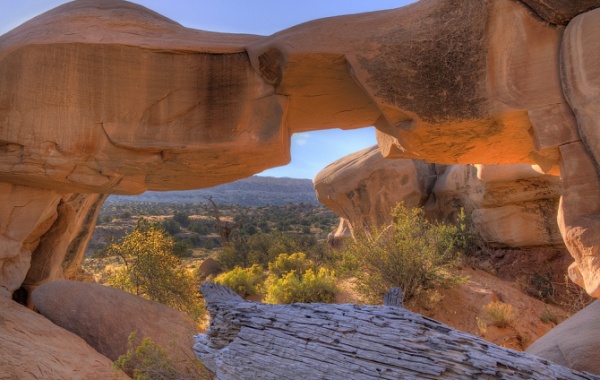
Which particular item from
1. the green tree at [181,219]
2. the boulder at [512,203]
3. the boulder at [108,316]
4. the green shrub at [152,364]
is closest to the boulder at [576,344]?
the green shrub at [152,364]

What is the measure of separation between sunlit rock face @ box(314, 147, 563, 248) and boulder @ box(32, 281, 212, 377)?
7.22 m

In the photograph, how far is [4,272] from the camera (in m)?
6.44

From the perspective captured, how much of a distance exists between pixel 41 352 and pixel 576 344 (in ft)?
18.0

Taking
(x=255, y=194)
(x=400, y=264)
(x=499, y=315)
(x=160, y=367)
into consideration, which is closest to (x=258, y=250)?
(x=400, y=264)

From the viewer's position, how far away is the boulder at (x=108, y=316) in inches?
234

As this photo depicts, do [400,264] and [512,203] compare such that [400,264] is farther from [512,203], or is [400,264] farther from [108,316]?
[108,316]

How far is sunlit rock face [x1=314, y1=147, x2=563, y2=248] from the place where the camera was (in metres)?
10.5

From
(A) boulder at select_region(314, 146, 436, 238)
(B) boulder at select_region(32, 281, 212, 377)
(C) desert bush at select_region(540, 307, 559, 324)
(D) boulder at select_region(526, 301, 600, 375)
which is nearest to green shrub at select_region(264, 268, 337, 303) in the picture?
(A) boulder at select_region(314, 146, 436, 238)

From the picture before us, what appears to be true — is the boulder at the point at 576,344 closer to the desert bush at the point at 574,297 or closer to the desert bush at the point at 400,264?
the desert bush at the point at 400,264

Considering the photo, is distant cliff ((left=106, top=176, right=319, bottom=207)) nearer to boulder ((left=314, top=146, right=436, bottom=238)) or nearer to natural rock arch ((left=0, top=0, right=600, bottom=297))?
boulder ((left=314, top=146, right=436, bottom=238))

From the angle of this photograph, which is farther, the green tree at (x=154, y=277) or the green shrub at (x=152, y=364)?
the green tree at (x=154, y=277)

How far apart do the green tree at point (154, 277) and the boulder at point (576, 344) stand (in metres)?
6.50

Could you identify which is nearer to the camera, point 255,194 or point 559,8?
point 559,8

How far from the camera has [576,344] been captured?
3.95 metres
